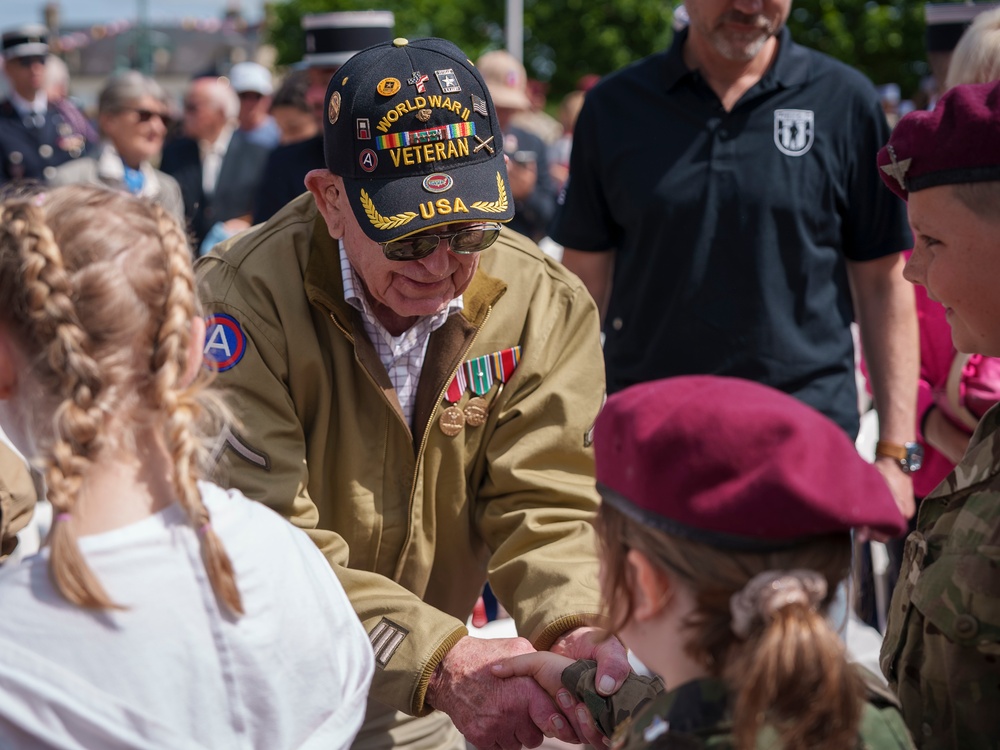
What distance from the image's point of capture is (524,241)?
2.73 m

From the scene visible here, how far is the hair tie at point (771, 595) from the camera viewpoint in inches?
54.9

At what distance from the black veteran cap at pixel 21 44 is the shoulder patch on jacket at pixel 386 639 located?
723cm

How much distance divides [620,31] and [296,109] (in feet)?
88.0

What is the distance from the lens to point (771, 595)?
1396mm

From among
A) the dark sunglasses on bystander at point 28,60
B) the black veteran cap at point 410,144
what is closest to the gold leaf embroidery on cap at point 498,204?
the black veteran cap at point 410,144

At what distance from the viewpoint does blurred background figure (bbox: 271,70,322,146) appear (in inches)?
265

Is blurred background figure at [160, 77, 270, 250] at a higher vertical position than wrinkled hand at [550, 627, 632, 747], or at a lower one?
lower

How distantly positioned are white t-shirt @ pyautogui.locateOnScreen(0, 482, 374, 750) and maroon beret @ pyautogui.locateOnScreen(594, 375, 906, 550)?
1.60ft

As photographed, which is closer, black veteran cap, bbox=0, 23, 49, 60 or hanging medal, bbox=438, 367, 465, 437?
hanging medal, bbox=438, 367, 465, 437

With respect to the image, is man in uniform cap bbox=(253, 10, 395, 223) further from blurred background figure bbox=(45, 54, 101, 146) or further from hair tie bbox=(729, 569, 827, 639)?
hair tie bbox=(729, 569, 827, 639)

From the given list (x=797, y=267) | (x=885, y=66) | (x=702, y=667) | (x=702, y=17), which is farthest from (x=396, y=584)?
(x=885, y=66)

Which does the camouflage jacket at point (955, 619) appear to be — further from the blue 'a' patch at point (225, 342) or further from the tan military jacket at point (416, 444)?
the blue 'a' patch at point (225, 342)

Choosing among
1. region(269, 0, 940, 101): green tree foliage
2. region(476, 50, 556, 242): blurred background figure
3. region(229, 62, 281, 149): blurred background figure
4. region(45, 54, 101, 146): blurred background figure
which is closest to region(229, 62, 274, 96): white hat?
region(229, 62, 281, 149): blurred background figure

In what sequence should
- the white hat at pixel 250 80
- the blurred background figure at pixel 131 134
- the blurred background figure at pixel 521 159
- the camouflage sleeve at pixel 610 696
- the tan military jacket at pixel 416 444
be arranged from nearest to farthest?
1. the camouflage sleeve at pixel 610 696
2. the tan military jacket at pixel 416 444
3. the blurred background figure at pixel 521 159
4. the blurred background figure at pixel 131 134
5. the white hat at pixel 250 80
